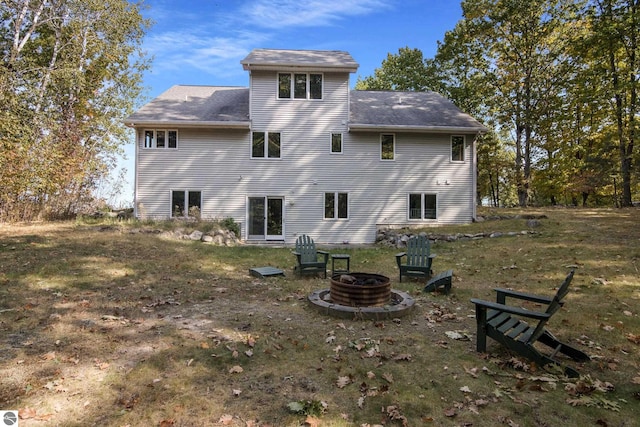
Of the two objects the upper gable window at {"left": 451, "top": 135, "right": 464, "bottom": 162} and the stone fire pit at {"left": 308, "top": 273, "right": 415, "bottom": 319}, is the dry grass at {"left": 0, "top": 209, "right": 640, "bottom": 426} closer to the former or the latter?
the stone fire pit at {"left": 308, "top": 273, "right": 415, "bottom": 319}

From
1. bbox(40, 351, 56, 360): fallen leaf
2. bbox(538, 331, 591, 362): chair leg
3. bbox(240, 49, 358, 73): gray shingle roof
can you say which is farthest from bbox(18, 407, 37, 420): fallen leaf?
bbox(240, 49, 358, 73): gray shingle roof

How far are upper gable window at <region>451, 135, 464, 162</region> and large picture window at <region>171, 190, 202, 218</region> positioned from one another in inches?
489

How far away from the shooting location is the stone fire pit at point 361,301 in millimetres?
5434

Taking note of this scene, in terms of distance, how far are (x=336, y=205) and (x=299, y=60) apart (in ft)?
23.6

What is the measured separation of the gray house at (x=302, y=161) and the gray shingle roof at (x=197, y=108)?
0.30 ft

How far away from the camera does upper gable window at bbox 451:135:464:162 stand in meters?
17.4

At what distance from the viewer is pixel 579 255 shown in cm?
936

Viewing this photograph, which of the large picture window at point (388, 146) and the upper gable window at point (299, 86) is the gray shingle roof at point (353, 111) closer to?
the large picture window at point (388, 146)

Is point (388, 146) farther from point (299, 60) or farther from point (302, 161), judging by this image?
point (299, 60)

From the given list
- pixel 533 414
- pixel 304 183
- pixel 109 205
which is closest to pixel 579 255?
pixel 533 414

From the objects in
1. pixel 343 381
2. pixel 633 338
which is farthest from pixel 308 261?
pixel 633 338

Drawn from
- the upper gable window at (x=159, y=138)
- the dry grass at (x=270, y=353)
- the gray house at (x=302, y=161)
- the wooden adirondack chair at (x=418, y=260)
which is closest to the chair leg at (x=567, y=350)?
the dry grass at (x=270, y=353)

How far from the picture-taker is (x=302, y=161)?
55.2 ft

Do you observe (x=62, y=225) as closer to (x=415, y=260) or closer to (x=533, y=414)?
(x=415, y=260)
